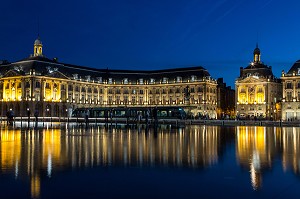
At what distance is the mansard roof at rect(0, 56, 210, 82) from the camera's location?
118875 millimetres

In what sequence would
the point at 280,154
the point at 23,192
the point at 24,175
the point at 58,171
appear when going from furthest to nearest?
the point at 280,154 < the point at 58,171 < the point at 24,175 < the point at 23,192

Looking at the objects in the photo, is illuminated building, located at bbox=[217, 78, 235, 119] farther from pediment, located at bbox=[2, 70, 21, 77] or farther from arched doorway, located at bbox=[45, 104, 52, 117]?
pediment, located at bbox=[2, 70, 21, 77]

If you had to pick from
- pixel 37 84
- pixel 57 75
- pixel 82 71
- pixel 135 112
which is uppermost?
pixel 82 71

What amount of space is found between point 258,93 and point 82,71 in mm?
60121

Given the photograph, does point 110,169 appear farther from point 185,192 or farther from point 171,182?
point 185,192

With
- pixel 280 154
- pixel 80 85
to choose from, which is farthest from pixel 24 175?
pixel 80 85

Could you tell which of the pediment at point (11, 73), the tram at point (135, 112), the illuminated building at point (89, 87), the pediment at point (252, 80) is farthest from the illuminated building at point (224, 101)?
the pediment at point (11, 73)

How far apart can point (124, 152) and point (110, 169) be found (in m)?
5.94

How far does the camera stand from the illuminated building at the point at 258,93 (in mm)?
119062

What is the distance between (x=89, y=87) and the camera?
138 m

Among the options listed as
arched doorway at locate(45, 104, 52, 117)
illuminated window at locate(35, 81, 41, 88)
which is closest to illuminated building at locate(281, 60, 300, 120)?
arched doorway at locate(45, 104, 52, 117)

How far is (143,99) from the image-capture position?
5669 inches

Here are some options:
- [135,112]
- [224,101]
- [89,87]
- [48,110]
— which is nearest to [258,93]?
[224,101]

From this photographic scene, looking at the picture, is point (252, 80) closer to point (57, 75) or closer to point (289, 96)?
point (289, 96)
